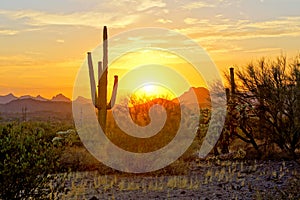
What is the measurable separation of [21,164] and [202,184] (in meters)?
5.92

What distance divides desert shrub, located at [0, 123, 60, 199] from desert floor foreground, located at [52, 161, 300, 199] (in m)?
2.02

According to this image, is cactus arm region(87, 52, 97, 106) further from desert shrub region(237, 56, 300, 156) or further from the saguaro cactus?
desert shrub region(237, 56, 300, 156)

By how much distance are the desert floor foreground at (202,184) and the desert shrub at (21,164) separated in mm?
2022

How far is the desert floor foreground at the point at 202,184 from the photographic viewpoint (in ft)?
32.6

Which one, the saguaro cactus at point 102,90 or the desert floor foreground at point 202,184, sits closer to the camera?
the desert floor foreground at point 202,184

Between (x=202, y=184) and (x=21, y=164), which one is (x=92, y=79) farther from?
(x=21, y=164)

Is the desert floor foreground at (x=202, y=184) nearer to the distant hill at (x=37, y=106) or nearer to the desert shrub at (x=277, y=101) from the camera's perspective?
the desert shrub at (x=277, y=101)

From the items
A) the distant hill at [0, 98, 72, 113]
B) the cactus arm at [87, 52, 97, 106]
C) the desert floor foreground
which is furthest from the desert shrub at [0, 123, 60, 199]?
the distant hill at [0, 98, 72, 113]

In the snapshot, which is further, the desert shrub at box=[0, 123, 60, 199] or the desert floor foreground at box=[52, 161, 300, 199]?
the desert floor foreground at box=[52, 161, 300, 199]

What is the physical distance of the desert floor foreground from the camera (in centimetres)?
993

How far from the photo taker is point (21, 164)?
6.22 m

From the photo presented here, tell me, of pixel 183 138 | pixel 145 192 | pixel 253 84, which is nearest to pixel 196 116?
pixel 183 138

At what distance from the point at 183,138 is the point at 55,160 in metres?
13.7

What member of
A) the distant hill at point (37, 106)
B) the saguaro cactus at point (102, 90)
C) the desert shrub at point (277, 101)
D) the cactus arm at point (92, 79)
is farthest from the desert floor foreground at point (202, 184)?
the distant hill at point (37, 106)
